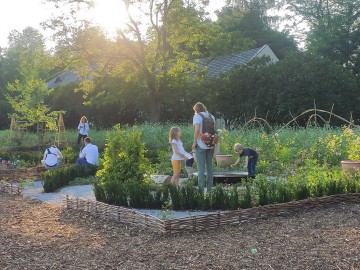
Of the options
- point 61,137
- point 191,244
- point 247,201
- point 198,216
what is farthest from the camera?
point 61,137

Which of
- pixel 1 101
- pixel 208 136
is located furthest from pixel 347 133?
pixel 1 101

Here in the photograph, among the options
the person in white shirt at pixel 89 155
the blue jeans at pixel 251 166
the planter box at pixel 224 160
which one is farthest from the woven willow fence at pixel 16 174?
the blue jeans at pixel 251 166

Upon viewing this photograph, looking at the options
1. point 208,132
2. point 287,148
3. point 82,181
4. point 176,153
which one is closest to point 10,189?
point 82,181

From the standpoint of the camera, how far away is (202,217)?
614 centimetres

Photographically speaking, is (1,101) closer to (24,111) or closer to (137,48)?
(137,48)

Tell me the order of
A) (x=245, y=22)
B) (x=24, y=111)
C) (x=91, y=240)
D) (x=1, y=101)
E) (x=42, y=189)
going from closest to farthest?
(x=91, y=240)
(x=42, y=189)
(x=24, y=111)
(x=1, y=101)
(x=245, y=22)

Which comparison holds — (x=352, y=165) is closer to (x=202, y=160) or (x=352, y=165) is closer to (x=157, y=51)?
(x=202, y=160)

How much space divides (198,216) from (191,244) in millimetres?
701

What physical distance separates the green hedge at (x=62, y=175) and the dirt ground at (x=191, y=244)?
3276mm

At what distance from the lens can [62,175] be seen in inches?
444

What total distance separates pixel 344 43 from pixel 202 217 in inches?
1204

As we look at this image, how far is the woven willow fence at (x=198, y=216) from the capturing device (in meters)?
6.06

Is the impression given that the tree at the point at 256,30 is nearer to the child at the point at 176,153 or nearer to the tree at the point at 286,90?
the tree at the point at 286,90

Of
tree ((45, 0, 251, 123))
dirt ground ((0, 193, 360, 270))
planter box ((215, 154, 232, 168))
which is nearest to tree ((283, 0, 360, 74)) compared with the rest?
tree ((45, 0, 251, 123))
